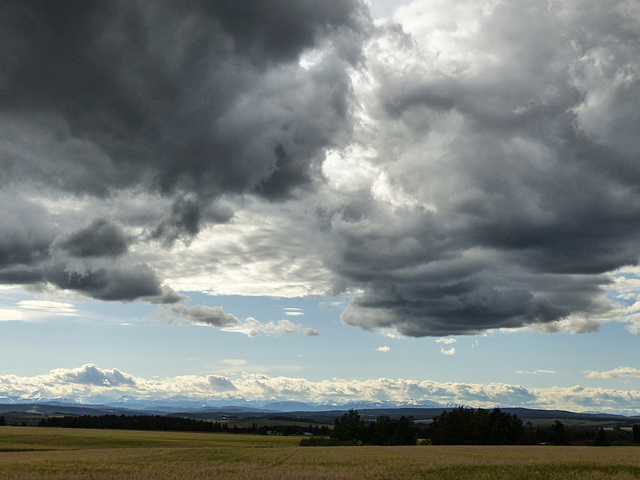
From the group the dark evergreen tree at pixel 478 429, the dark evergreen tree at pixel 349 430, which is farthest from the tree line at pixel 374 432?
the dark evergreen tree at pixel 478 429

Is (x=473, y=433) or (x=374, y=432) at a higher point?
(x=473, y=433)

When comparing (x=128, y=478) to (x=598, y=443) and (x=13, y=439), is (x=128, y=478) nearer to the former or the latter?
(x=13, y=439)

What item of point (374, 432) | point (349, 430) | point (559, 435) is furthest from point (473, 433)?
point (349, 430)

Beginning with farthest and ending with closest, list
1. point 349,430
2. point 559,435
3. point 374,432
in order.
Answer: point 349,430 < point 374,432 < point 559,435

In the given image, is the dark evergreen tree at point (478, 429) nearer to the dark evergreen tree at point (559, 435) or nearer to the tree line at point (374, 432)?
the tree line at point (374, 432)

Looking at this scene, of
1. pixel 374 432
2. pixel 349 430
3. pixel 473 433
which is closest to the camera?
pixel 473 433

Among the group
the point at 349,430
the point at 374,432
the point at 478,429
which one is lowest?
the point at 374,432

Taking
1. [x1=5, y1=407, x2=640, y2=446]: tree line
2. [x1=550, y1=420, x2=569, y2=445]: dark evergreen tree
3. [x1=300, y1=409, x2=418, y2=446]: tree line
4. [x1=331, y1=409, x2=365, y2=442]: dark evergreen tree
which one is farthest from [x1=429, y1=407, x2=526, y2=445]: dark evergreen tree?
[x1=331, y1=409, x2=365, y2=442]: dark evergreen tree

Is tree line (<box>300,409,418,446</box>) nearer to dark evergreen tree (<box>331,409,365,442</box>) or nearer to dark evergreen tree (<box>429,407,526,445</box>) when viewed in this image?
dark evergreen tree (<box>331,409,365,442</box>)

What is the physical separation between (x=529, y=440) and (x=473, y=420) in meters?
17.8

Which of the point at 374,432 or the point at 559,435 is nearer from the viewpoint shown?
the point at 559,435

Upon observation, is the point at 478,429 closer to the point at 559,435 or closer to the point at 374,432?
the point at 559,435

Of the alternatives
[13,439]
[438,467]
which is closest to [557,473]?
[438,467]

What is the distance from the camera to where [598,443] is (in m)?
146
